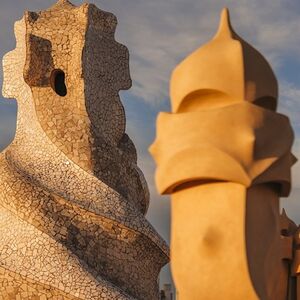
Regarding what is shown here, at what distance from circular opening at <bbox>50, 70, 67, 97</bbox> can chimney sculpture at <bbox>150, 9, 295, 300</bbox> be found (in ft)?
17.5

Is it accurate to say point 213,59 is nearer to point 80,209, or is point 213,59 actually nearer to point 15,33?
point 80,209

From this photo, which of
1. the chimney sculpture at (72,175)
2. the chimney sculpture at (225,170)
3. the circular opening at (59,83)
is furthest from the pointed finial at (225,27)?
the circular opening at (59,83)

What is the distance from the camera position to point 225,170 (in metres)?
3.58

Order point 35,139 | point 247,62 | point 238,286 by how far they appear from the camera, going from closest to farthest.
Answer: point 238,286 < point 247,62 < point 35,139

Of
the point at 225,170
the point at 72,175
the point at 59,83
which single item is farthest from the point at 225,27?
the point at 59,83

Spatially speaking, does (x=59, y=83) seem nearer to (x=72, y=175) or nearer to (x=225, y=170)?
(x=72, y=175)

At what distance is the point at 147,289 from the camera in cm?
825

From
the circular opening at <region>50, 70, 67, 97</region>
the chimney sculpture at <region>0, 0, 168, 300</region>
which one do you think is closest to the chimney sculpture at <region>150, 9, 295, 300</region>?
the chimney sculpture at <region>0, 0, 168, 300</region>

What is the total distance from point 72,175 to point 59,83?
1552mm

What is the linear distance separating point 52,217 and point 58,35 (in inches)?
97.2

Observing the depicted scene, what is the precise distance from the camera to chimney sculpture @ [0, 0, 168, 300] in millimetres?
7508

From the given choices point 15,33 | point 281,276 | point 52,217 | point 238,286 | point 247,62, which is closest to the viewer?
point 238,286

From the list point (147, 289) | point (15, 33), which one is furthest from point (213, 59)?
point (15, 33)

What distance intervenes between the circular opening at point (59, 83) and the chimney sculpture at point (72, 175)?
0.04 ft
